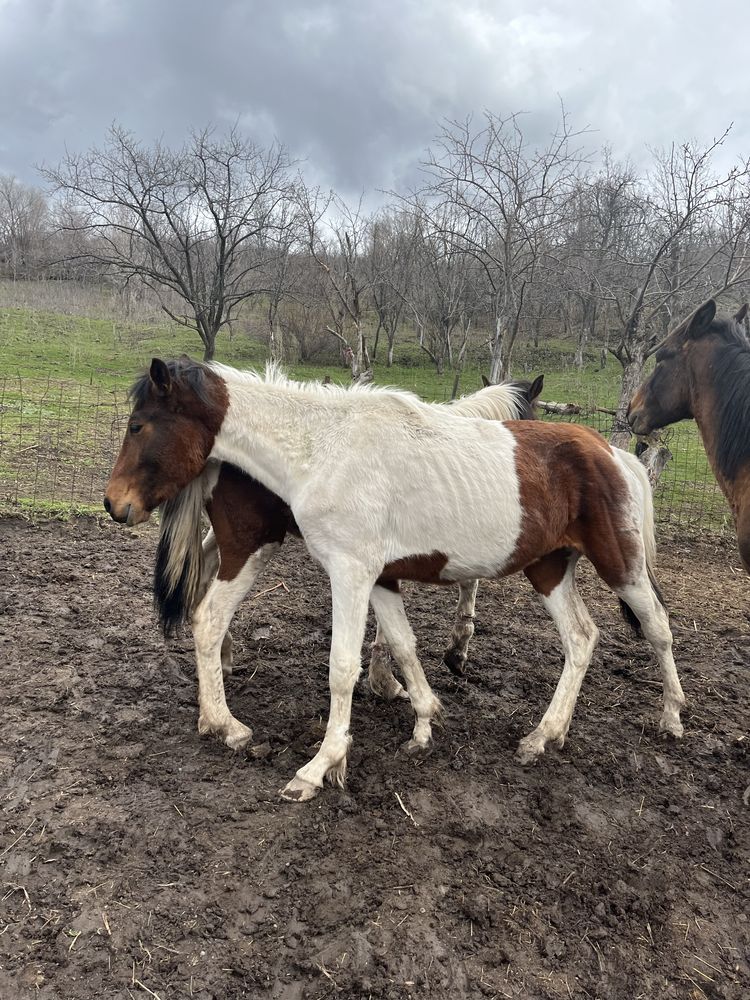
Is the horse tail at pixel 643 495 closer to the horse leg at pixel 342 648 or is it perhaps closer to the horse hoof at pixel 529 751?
the horse hoof at pixel 529 751

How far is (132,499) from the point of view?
3.12 meters

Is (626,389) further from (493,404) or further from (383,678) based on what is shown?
(383,678)

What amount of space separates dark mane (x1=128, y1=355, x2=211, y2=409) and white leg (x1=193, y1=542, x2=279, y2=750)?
3.22 feet

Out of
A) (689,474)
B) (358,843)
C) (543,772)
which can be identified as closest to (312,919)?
(358,843)

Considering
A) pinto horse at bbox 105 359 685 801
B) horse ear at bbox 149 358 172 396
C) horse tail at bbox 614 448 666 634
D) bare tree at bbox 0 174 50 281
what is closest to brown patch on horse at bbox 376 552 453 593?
pinto horse at bbox 105 359 685 801

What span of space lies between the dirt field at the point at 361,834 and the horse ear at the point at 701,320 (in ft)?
7.78

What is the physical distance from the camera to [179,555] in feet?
11.5

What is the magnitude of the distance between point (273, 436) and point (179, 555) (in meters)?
1.00

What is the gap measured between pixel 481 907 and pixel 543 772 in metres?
0.97

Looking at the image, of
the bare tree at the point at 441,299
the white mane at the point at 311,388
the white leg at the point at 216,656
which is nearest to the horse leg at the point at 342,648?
the white leg at the point at 216,656

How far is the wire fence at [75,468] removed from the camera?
7.11 m

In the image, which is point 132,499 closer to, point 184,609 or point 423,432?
point 184,609

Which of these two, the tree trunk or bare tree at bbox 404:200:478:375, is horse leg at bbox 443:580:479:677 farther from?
bare tree at bbox 404:200:478:375

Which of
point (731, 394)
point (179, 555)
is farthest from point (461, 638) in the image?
point (731, 394)
